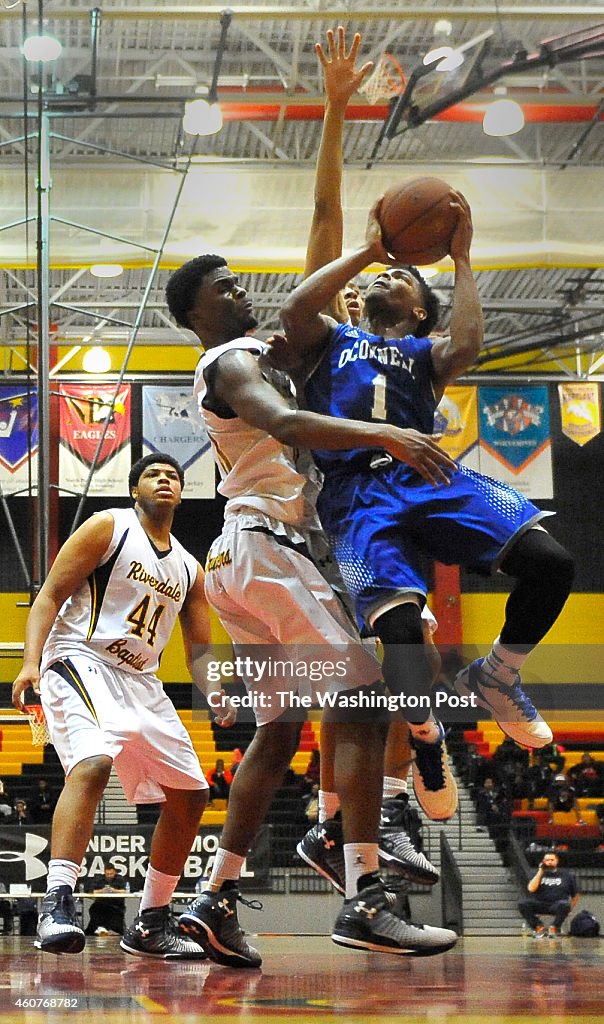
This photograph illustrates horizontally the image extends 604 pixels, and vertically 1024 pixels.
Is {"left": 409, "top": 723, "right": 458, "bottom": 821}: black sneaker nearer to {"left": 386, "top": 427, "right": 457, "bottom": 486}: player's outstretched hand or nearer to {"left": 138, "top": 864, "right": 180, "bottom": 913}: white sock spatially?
{"left": 386, "top": 427, "right": 457, "bottom": 486}: player's outstretched hand

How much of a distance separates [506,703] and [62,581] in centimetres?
195

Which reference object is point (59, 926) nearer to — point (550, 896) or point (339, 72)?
point (339, 72)

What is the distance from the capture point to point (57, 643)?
509 cm

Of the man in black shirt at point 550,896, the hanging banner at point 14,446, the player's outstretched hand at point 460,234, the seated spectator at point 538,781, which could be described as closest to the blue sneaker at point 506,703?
the player's outstretched hand at point 460,234

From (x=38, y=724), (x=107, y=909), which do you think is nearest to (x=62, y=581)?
(x=38, y=724)

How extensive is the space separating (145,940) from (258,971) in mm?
1063

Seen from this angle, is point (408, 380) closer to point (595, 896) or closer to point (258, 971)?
point (258, 971)

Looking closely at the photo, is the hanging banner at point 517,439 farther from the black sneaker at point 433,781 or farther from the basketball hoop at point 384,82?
the black sneaker at point 433,781

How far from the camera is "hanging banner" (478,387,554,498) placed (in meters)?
19.3

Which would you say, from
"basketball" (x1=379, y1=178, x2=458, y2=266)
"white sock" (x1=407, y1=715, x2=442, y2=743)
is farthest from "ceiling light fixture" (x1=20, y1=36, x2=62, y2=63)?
"white sock" (x1=407, y1=715, x2=442, y2=743)

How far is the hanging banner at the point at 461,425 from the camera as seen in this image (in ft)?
62.1

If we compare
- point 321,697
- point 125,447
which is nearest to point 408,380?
point 321,697

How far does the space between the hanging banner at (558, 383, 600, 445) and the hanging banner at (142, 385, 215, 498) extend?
6199 millimetres

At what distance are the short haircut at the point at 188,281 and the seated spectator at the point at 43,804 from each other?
8.98m
